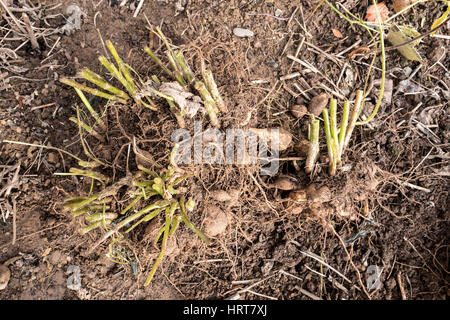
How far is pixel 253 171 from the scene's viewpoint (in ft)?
4.14

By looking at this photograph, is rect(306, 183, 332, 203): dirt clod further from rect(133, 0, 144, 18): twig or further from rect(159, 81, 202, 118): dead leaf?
rect(133, 0, 144, 18): twig

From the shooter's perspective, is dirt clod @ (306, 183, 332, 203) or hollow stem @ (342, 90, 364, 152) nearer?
hollow stem @ (342, 90, 364, 152)

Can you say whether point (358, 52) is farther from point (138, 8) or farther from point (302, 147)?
point (138, 8)

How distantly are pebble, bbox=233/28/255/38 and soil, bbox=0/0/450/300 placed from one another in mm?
26

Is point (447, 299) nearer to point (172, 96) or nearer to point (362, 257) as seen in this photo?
point (362, 257)

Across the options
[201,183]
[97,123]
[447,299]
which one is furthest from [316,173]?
[97,123]

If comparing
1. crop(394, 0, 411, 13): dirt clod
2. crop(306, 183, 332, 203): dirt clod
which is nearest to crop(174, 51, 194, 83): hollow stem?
crop(306, 183, 332, 203): dirt clod

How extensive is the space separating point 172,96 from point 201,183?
1.13 feet

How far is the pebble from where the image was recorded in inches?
55.4

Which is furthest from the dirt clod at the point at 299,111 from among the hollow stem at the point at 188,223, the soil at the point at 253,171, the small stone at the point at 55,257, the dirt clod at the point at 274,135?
the small stone at the point at 55,257

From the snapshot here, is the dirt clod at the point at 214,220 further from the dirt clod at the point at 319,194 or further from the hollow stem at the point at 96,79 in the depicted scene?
the hollow stem at the point at 96,79

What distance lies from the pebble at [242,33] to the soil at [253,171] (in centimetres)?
3

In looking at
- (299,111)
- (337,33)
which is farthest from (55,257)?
(337,33)

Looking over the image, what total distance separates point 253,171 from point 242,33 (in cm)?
61
